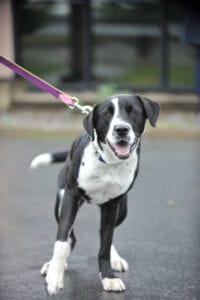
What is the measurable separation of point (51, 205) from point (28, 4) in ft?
18.0

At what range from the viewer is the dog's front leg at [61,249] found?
470cm

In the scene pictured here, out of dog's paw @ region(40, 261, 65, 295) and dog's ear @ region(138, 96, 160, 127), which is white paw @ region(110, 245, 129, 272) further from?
dog's ear @ region(138, 96, 160, 127)

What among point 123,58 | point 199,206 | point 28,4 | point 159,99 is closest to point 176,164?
point 199,206

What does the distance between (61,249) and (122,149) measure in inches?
29.7

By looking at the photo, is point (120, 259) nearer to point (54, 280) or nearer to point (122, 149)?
point (54, 280)

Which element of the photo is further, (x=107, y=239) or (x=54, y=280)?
(x=107, y=239)

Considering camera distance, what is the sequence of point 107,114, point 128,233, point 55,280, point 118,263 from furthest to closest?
point 128,233 → point 118,263 → point 55,280 → point 107,114

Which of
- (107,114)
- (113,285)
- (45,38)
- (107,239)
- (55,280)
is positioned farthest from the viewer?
(45,38)

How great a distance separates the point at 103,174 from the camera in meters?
4.77

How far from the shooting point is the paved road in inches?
197

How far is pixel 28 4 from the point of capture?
11.8 metres

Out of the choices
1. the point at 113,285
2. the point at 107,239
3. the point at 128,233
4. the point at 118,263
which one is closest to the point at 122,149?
the point at 107,239

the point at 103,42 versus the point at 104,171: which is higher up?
the point at 104,171

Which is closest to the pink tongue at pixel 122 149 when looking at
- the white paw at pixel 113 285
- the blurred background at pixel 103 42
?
the white paw at pixel 113 285
